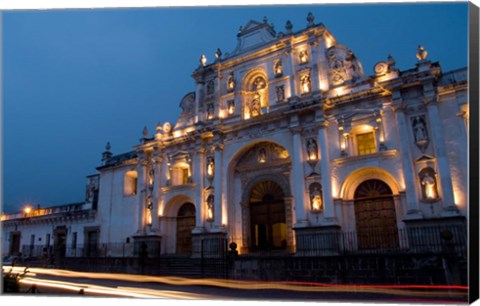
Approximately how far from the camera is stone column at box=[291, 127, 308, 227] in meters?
19.0

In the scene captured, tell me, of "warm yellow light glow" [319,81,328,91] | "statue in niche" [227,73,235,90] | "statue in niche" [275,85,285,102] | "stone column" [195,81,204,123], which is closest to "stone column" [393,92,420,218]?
"warm yellow light glow" [319,81,328,91]

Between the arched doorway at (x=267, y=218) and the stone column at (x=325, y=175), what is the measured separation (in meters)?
3.34

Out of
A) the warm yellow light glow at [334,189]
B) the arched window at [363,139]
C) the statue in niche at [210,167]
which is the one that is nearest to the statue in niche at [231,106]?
the statue in niche at [210,167]

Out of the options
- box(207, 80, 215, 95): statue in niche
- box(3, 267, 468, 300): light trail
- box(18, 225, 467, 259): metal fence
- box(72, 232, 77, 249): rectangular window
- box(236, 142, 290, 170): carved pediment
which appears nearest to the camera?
box(3, 267, 468, 300): light trail

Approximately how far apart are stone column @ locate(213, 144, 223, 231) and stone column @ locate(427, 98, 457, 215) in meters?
12.1

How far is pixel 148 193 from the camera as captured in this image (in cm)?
2650

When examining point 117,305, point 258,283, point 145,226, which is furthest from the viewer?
point 145,226

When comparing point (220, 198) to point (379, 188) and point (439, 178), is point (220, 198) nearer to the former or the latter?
point (379, 188)

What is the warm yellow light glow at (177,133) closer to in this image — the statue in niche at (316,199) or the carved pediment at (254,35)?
the carved pediment at (254,35)

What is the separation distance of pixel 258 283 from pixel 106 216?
18814 mm

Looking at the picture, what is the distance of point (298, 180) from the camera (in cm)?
1966

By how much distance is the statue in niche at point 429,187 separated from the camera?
16109 millimetres

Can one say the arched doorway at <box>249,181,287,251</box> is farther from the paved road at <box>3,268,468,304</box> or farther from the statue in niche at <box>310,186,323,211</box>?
the paved road at <box>3,268,468,304</box>

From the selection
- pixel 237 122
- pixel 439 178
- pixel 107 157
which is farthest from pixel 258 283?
pixel 107 157
